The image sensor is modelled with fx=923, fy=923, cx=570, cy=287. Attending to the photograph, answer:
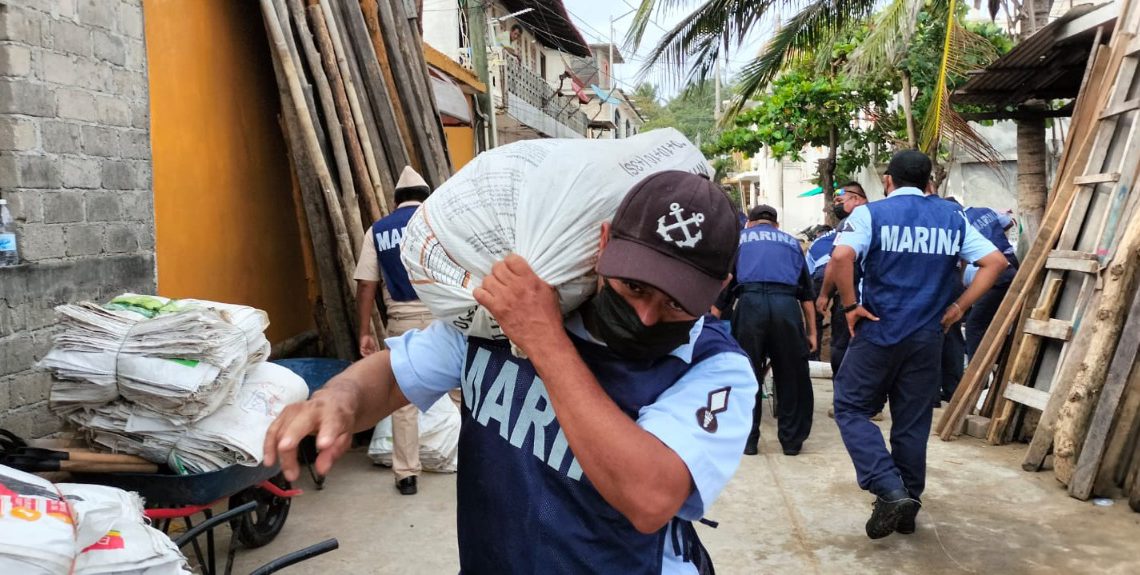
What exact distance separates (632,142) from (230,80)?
15.9 feet

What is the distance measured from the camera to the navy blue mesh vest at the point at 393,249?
204 inches

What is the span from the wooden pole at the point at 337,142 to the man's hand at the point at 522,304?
4540mm

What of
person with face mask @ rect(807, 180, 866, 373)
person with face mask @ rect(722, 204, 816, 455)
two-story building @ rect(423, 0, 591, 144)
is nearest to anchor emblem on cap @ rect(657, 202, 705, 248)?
person with face mask @ rect(722, 204, 816, 455)

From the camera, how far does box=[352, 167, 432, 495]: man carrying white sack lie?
5188 millimetres

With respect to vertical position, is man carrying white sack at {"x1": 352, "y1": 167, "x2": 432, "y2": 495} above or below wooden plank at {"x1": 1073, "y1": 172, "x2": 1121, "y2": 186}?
below

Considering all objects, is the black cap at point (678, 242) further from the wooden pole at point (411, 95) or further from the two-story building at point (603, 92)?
the two-story building at point (603, 92)

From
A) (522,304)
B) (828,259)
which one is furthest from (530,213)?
(828,259)

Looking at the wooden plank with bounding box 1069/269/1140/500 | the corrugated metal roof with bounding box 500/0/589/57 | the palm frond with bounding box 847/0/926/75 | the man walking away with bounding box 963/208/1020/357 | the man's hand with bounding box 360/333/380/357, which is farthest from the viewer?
the corrugated metal roof with bounding box 500/0/589/57

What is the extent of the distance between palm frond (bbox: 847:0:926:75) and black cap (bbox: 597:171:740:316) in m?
9.03

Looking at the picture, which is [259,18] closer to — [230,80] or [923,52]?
[230,80]

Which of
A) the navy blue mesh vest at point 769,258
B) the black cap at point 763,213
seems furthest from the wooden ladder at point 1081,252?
the black cap at point 763,213

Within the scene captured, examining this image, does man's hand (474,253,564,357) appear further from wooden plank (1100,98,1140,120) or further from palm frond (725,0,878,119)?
palm frond (725,0,878,119)

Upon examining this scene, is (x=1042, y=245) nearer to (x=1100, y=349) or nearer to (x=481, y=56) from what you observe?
(x=1100, y=349)

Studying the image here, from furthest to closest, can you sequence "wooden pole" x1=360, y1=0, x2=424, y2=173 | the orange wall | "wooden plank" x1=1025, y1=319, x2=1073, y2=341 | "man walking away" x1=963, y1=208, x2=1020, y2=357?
"man walking away" x1=963, y1=208, x2=1020, y2=357
"wooden pole" x1=360, y1=0, x2=424, y2=173
"wooden plank" x1=1025, y1=319, x2=1073, y2=341
the orange wall
